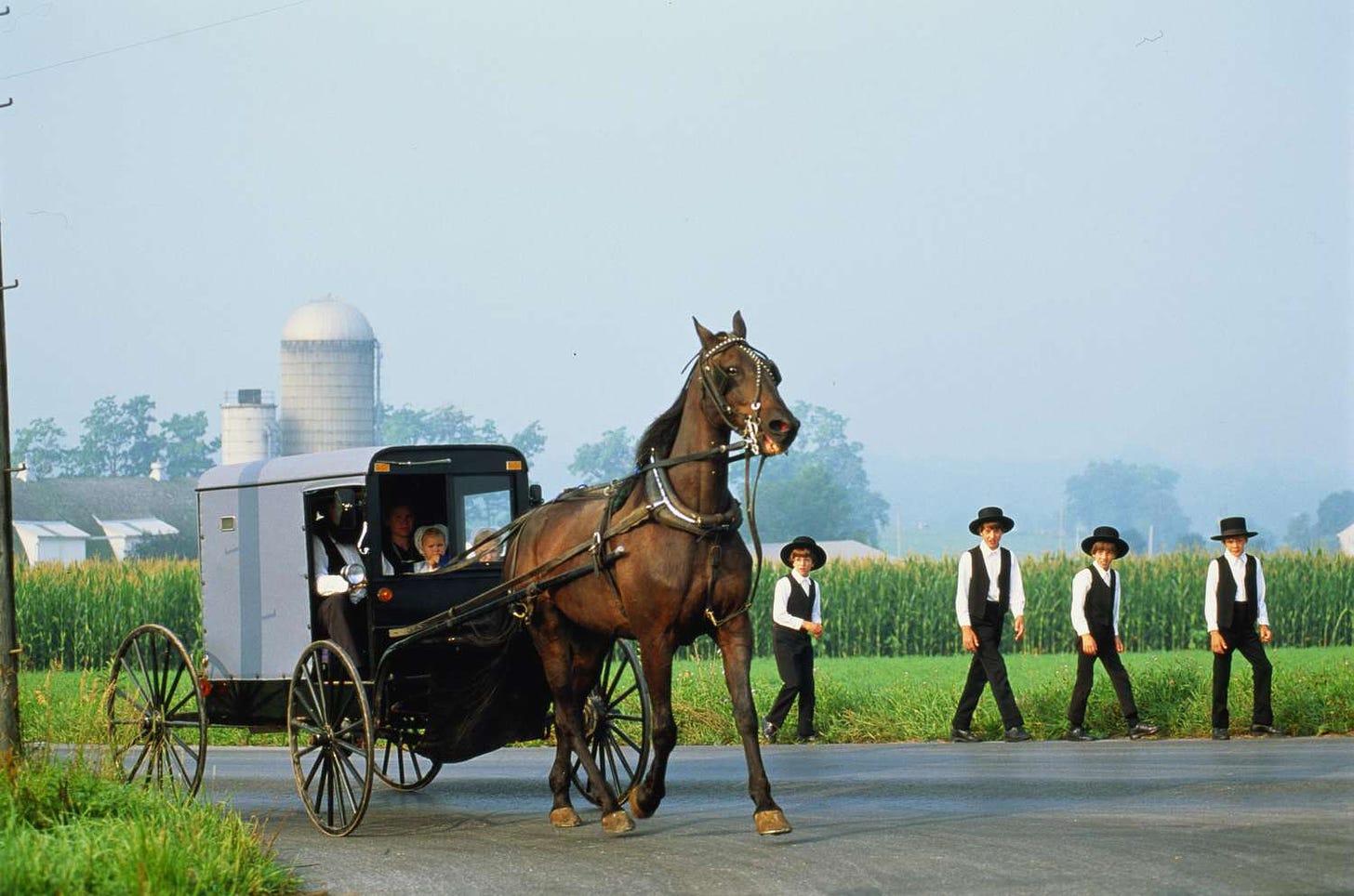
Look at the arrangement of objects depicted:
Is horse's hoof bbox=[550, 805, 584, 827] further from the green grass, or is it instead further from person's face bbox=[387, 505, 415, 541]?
A: person's face bbox=[387, 505, 415, 541]

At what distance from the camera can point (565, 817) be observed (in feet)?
37.4

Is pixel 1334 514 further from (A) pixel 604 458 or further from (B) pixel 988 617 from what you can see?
(B) pixel 988 617

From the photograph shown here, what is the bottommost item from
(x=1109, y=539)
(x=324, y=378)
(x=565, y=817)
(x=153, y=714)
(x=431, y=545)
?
(x=565, y=817)

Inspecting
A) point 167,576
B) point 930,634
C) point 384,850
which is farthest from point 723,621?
point 167,576

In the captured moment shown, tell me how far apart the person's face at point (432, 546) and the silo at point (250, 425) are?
328 ft

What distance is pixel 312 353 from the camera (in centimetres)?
10325

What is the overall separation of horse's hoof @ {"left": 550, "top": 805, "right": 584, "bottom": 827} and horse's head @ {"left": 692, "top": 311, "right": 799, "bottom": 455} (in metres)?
2.67

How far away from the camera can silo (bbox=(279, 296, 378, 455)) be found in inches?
4055

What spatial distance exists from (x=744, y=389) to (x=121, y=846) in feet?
13.1

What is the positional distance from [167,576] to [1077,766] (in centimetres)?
2710

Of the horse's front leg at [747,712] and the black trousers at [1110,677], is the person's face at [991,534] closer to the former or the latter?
the black trousers at [1110,677]

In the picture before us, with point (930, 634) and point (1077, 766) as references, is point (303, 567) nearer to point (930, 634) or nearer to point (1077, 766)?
point (1077, 766)

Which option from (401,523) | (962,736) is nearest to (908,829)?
(401,523)

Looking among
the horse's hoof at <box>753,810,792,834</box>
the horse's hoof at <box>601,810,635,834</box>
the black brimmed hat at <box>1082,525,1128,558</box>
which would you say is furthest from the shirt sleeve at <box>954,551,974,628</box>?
the horse's hoof at <box>753,810,792,834</box>
